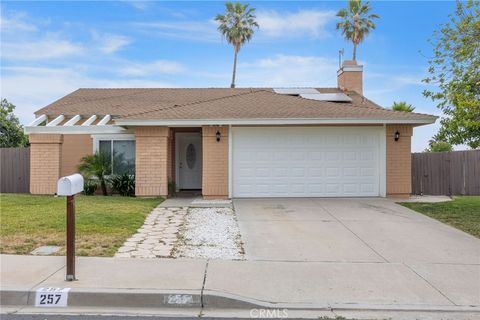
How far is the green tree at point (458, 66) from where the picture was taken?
10.4 m

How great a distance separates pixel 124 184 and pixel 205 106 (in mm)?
3985

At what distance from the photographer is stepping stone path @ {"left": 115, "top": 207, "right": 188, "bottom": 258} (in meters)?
7.05

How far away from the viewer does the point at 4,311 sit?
4840 millimetres

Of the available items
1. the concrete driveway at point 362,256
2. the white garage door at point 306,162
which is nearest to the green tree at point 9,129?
the white garage door at point 306,162

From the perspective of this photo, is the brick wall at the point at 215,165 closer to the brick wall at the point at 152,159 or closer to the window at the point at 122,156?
the brick wall at the point at 152,159

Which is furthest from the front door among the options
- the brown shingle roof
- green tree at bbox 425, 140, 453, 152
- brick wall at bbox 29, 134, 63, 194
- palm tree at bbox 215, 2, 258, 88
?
palm tree at bbox 215, 2, 258, 88

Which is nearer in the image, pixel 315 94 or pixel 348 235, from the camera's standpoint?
pixel 348 235

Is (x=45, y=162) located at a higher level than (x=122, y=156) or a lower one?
lower

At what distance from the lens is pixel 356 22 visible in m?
35.6

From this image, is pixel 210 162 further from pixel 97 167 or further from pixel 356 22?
pixel 356 22

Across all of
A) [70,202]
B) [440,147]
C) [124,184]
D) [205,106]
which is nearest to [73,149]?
[124,184]

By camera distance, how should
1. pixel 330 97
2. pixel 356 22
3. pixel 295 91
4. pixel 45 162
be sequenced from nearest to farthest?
pixel 45 162, pixel 330 97, pixel 295 91, pixel 356 22

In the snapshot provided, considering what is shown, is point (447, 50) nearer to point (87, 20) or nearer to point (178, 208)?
point (178, 208)

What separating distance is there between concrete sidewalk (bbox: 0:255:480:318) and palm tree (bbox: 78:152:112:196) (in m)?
8.48
